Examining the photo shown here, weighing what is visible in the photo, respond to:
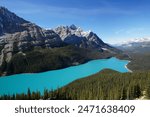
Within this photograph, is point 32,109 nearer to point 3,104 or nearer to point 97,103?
point 3,104

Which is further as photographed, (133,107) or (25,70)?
(25,70)

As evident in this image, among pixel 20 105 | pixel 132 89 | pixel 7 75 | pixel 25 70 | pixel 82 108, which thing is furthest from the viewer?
pixel 25 70

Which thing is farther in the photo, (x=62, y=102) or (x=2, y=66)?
(x=2, y=66)

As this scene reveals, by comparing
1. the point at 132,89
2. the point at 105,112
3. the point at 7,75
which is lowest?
the point at 7,75

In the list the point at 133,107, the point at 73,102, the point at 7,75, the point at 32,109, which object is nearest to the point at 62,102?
the point at 73,102

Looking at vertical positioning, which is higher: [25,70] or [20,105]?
[20,105]

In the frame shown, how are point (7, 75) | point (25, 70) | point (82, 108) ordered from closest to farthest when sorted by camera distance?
point (82, 108)
point (7, 75)
point (25, 70)

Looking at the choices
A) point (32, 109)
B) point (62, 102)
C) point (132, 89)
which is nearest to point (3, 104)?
point (32, 109)

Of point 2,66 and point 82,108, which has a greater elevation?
point 82,108

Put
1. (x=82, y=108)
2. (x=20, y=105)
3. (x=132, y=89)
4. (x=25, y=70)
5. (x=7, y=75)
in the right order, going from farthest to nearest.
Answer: (x=25, y=70), (x=7, y=75), (x=132, y=89), (x=20, y=105), (x=82, y=108)

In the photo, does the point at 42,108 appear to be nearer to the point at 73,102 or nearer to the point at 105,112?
the point at 73,102
